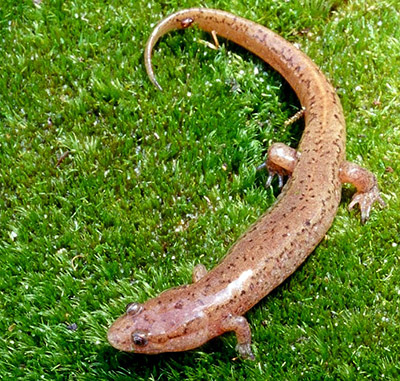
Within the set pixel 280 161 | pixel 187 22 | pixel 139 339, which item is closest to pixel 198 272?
pixel 139 339

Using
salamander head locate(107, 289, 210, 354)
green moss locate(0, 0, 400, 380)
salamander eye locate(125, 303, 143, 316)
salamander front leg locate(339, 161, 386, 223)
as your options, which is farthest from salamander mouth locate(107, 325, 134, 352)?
salamander front leg locate(339, 161, 386, 223)

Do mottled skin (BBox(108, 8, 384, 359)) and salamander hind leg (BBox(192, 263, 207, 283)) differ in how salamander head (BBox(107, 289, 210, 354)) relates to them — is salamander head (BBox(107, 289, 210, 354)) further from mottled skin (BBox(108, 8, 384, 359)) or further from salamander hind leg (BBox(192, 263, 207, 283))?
salamander hind leg (BBox(192, 263, 207, 283))

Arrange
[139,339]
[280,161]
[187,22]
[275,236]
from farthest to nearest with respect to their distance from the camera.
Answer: [187,22] → [280,161] → [275,236] → [139,339]

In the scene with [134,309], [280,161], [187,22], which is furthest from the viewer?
[187,22]

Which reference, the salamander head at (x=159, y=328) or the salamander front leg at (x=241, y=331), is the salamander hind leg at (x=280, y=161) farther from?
the salamander head at (x=159, y=328)

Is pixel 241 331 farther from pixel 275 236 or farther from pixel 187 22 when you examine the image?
pixel 187 22

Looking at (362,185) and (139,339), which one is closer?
(139,339)
